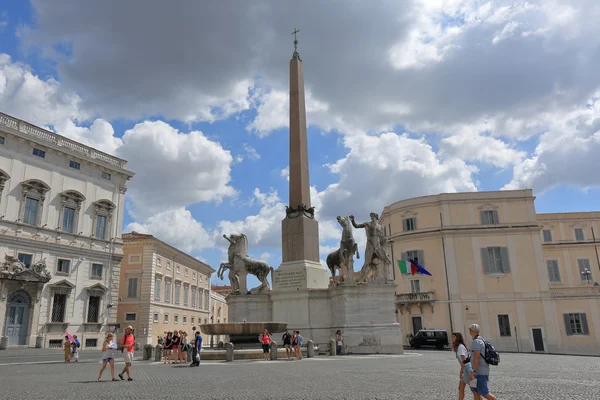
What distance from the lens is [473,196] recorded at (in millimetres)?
38594

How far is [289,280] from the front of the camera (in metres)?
19.2

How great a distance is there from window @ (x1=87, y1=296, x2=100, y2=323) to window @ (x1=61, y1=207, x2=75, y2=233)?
17.0 feet

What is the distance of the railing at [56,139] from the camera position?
3106cm

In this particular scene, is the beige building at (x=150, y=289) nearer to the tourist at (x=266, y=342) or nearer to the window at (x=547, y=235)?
the tourist at (x=266, y=342)

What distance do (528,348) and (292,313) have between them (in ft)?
78.7

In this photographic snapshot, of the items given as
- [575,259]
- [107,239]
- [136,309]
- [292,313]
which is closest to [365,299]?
[292,313]

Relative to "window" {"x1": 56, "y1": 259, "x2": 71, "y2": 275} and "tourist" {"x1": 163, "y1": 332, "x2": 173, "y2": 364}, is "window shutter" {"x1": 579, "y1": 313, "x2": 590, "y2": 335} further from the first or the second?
"window" {"x1": 56, "y1": 259, "x2": 71, "y2": 275}

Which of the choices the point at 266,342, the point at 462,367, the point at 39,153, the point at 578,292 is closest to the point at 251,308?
the point at 266,342

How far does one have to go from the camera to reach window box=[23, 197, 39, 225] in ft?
102

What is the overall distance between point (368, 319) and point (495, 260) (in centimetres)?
2312

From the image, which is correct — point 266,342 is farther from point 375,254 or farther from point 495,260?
point 495,260

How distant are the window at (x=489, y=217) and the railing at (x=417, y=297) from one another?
7.32 meters

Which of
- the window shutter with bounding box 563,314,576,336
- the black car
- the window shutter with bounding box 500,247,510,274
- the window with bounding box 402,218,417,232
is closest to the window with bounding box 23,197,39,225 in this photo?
the black car

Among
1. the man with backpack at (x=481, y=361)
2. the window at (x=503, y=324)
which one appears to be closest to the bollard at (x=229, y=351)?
the man with backpack at (x=481, y=361)
